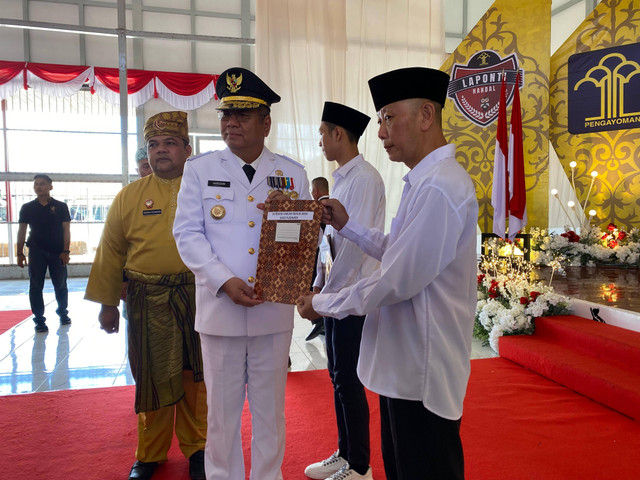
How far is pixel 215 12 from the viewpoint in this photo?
11.1 m

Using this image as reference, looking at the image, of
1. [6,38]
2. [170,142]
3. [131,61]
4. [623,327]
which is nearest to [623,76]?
[623,327]

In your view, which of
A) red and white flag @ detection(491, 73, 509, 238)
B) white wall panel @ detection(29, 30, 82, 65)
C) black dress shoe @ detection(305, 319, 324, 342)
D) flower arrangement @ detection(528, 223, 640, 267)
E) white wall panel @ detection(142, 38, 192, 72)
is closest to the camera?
black dress shoe @ detection(305, 319, 324, 342)

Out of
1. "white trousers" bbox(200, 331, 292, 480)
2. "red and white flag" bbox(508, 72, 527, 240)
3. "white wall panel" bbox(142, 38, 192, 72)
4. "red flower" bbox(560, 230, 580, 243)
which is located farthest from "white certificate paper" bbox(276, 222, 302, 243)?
"white wall panel" bbox(142, 38, 192, 72)

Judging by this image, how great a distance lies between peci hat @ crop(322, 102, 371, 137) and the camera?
2332 millimetres

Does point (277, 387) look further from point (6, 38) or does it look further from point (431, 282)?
point (6, 38)

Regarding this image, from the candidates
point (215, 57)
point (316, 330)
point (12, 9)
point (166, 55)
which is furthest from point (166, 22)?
point (316, 330)

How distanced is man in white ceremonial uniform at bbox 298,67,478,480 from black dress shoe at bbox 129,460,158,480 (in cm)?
140

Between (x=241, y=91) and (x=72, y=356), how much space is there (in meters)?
3.68

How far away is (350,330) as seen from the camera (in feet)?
7.25

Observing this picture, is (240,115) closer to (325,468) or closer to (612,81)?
(325,468)

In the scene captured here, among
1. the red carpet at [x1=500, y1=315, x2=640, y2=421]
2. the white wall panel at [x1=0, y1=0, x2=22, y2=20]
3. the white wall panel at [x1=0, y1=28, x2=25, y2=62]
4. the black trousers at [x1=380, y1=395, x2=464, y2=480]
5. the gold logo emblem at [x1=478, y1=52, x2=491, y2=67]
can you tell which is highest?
the white wall panel at [x1=0, y1=0, x2=22, y2=20]

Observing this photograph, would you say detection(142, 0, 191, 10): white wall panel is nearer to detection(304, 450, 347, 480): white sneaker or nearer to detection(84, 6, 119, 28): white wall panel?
detection(84, 6, 119, 28): white wall panel

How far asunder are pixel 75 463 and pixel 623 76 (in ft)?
25.2

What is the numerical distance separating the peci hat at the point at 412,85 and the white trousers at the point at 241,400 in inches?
38.9
